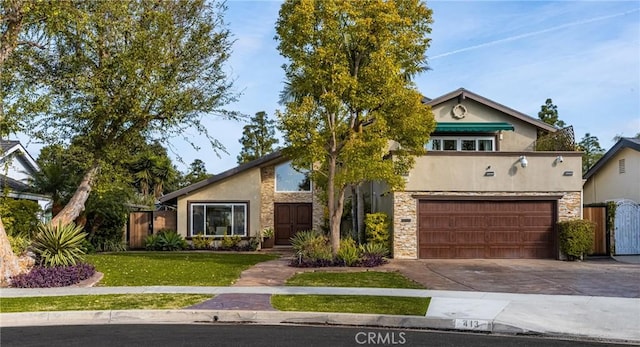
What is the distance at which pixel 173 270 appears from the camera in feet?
52.4

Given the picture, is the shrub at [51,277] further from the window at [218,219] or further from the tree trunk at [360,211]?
the window at [218,219]

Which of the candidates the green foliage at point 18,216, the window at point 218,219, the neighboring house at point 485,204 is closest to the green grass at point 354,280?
the neighboring house at point 485,204

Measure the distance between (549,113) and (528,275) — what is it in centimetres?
3463

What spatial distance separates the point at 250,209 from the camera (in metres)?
25.5

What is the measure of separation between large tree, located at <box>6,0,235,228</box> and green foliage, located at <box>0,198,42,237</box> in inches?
132

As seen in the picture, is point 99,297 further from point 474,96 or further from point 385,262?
point 474,96

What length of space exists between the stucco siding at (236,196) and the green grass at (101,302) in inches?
547

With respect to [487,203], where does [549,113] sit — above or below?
above

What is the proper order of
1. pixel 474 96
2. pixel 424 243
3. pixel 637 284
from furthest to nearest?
pixel 474 96 → pixel 424 243 → pixel 637 284

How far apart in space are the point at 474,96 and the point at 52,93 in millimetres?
Answer: 16262

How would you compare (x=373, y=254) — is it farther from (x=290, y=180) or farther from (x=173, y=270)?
(x=290, y=180)

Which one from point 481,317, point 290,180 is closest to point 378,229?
point 290,180

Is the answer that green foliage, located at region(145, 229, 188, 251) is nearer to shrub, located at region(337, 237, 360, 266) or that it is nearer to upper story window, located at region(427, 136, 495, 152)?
shrub, located at region(337, 237, 360, 266)

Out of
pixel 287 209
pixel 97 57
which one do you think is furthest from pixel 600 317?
pixel 287 209
